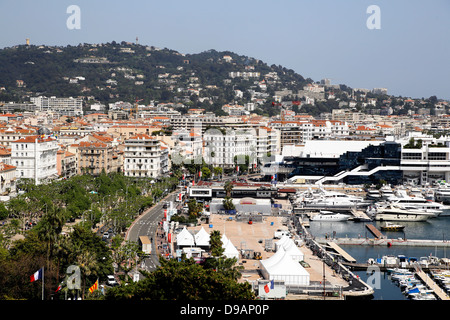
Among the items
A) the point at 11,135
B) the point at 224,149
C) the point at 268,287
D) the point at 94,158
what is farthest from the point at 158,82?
the point at 268,287

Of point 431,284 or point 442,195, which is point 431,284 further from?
point 442,195

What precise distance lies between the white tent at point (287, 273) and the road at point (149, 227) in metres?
3.65

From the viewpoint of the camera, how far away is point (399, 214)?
34.3 meters

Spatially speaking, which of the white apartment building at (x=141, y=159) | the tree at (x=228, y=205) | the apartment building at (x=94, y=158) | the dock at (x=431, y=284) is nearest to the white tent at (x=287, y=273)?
the dock at (x=431, y=284)

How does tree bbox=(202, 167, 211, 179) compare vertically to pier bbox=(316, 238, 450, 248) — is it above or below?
above

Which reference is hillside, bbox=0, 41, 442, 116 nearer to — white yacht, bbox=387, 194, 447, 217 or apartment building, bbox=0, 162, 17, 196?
white yacht, bbox=387, 194, 447, 217

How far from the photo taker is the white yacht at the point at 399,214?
1347 inches

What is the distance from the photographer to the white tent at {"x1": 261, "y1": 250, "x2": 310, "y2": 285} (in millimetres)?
18006

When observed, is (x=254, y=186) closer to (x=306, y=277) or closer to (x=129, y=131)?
(x=306, y=277)

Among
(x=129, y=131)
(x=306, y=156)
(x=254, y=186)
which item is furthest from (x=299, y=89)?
(x=254, y=186)

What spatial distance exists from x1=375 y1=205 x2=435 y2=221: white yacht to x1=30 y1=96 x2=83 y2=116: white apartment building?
72281mm

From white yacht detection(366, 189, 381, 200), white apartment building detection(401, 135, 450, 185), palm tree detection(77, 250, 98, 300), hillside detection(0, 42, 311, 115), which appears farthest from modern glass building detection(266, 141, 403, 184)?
hillside detection(0, 42, 311, 115)

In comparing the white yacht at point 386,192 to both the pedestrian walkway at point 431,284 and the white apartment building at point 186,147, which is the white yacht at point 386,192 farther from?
the pedestrian walkway at point 431,284
